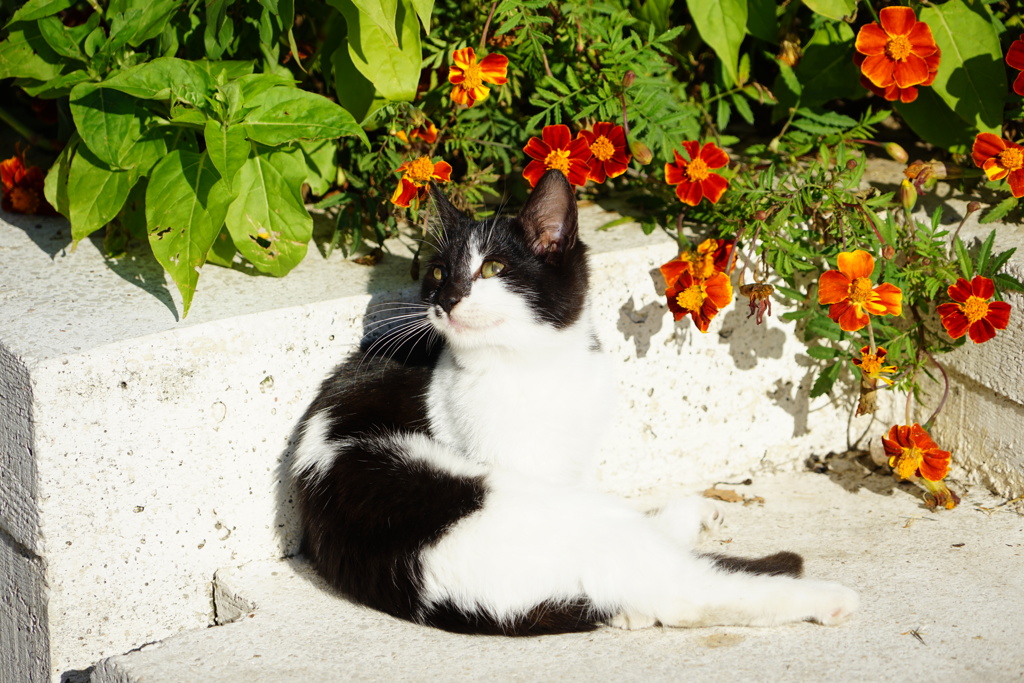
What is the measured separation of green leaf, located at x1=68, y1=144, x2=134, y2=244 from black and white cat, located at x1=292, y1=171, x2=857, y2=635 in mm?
701

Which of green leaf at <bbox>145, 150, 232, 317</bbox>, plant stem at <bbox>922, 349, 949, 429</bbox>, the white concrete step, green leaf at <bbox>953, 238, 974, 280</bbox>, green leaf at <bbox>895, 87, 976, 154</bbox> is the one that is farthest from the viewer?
green leaf at <bbox>895, 87, 976, 154</bbox>

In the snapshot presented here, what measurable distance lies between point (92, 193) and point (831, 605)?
2.02 meters

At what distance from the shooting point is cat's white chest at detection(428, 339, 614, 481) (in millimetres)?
2129

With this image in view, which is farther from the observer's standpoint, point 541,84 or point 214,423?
point 541,84

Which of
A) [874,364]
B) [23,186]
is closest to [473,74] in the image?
[874,364]

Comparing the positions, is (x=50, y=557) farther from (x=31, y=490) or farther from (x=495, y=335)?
(x=495, y=335)

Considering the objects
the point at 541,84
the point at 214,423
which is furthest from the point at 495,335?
the point at 541,84

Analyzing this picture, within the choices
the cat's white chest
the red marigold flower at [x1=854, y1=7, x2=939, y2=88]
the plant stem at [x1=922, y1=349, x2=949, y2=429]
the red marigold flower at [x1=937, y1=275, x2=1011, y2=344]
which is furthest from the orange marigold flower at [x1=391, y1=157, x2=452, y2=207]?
the plant stem at [x1=922, y1=349, x2=949, y2=429]

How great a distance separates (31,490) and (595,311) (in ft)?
4.75

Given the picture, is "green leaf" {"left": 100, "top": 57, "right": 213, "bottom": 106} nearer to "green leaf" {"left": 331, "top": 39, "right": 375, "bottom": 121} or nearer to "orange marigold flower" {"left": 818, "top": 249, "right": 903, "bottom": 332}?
"green leaf" {"left": 331, "top": 39, "right": 375, "bottom": 121}

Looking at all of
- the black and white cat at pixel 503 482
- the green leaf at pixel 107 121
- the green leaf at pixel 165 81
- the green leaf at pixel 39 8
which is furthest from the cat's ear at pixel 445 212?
the green leaf at pixel 39 8

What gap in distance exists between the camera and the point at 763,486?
2785 mm

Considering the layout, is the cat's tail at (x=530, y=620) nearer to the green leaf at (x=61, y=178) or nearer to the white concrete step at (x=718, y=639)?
the white concrete step at (x=718, y=639)

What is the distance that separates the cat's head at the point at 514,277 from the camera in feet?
6.73
